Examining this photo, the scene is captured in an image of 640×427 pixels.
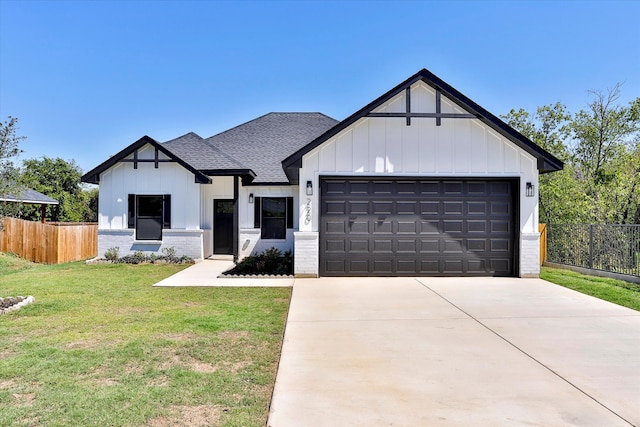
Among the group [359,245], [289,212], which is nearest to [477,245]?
[359,245]

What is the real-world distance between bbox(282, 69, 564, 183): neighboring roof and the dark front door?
19.3 feet

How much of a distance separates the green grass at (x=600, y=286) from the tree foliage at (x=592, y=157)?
4126mm

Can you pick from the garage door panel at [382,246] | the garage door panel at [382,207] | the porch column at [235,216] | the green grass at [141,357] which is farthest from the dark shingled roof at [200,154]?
the green grass at [141,357]

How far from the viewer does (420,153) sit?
980cm

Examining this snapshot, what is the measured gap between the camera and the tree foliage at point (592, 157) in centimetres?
1329

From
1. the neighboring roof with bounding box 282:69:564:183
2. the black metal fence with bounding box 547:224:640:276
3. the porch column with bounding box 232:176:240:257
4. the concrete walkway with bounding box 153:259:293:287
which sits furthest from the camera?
the porch column with bounding box 232:176:240:257

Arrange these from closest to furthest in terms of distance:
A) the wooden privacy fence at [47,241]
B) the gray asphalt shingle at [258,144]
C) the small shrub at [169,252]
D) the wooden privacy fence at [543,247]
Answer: the wooden privacy fence at [543,247]
the small shrub at [169,252]
the wooden privacy fence at [47,241]
the gray asphalt shingle at [258,144]

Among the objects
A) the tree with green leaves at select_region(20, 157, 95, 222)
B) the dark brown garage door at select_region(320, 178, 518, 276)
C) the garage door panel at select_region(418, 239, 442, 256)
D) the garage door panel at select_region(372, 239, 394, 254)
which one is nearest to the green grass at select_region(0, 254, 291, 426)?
the dark brown garage door at select_region(320, 178, 518, 276)

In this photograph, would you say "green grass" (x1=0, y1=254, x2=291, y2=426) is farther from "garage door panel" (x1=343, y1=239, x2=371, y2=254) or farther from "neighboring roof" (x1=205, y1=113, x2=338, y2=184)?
"neighboring roof" (x1=205, y1=113, x2=338, y2=184)

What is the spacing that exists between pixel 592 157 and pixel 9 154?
21920mm

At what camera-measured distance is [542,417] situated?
2.93 m

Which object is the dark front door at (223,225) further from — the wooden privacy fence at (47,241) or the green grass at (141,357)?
the green grass at (141,357)

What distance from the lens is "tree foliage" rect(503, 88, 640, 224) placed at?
1329 centimetres

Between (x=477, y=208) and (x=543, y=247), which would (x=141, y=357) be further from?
(x=543, y=247)
